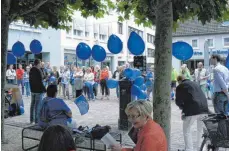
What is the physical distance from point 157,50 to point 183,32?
43811 millimetres

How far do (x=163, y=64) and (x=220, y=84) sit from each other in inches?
110

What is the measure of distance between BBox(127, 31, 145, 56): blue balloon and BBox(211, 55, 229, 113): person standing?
1.61m

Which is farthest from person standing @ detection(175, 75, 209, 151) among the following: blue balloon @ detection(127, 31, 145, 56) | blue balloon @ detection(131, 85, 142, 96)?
blue balloon @ detection(131, 85, 142, 96)

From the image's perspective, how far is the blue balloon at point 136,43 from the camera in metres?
8.34

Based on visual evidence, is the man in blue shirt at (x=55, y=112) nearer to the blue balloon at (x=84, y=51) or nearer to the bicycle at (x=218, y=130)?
the bicycle at (x=218, y=130)

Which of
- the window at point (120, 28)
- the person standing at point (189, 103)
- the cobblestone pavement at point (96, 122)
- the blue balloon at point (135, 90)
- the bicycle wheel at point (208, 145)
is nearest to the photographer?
the bicycle wheel at point (208, 145)

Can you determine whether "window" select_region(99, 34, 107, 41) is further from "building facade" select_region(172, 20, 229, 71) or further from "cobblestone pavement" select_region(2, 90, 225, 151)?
"cobblestone pavement" select_region(2, 90, 225, 151)

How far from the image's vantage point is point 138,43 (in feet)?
27.5

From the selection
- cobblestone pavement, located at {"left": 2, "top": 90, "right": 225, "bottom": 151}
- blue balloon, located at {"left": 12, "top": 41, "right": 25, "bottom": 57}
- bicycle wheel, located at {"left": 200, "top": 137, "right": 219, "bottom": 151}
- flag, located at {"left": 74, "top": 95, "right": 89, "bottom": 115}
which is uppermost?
blue balloon, located at {"left": 12, "top": 41, "right": 25, "bottom": 57}

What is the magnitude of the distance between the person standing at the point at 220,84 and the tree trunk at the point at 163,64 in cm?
263

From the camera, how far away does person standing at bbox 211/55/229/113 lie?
25.2 ft

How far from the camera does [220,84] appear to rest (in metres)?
7.73

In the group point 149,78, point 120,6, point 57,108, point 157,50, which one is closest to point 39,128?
point 57,108

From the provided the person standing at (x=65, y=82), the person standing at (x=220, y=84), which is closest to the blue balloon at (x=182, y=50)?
the person standing at (x=220, y=84)
